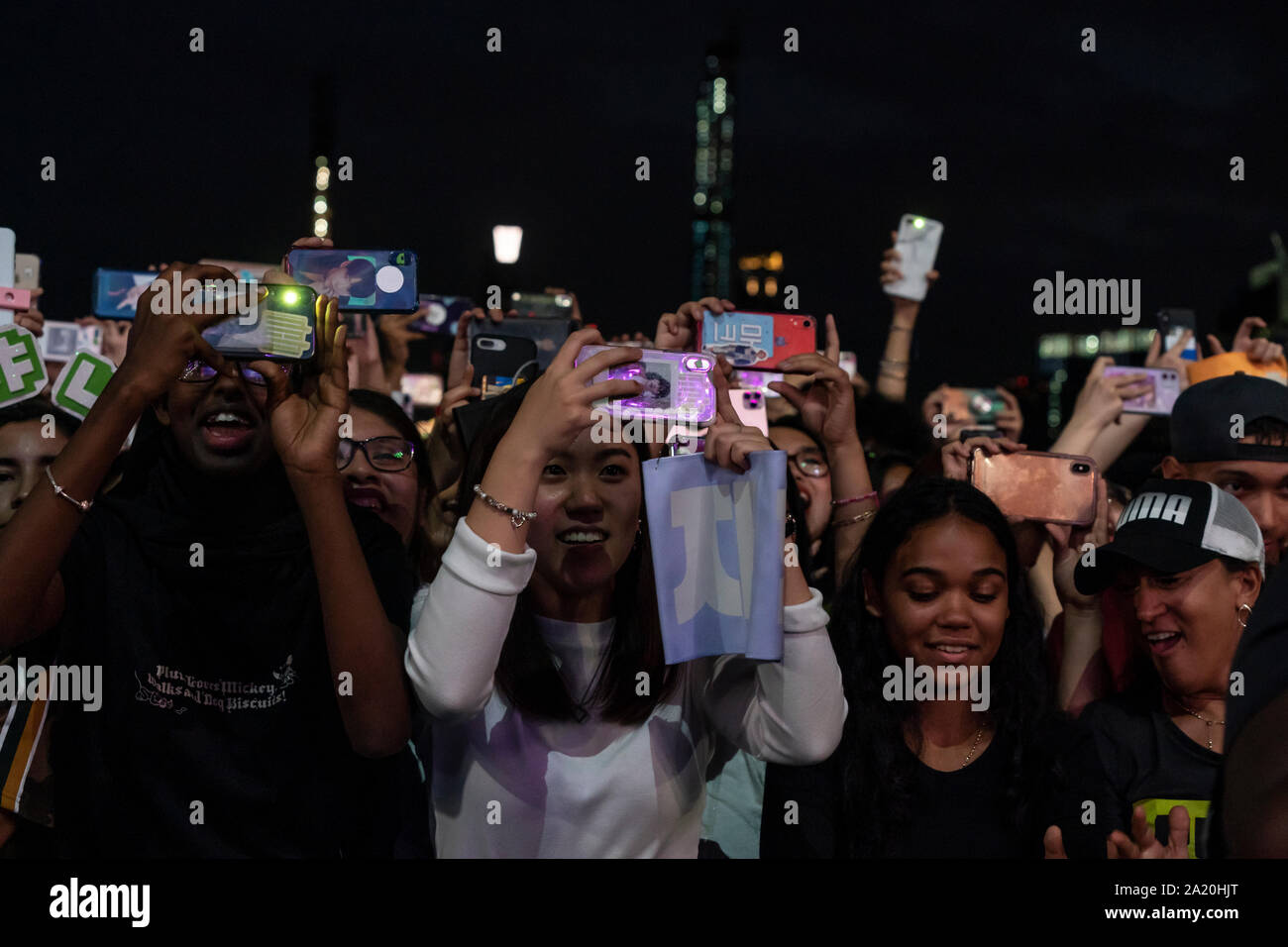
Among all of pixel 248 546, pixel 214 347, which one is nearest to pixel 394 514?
pixel 248 546

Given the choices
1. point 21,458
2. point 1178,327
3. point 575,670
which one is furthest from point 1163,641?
point 1178,327

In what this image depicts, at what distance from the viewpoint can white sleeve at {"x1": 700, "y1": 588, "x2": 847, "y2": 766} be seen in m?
1.98

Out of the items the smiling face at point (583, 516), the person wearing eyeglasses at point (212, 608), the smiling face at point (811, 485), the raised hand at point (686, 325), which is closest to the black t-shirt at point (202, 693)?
the person wearing eyeglasses at point (212, 608)

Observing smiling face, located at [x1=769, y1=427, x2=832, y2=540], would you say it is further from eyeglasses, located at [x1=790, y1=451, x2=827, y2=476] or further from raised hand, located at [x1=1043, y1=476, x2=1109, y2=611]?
raised hand, located at [x1=1043, y1=476, x2=1109, y2=611]

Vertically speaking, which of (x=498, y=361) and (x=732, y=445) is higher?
(x=498, y=361)

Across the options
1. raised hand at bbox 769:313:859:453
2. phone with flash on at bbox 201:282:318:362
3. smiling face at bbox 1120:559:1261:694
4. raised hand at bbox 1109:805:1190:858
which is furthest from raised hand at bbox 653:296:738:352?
raised hand at bbox 1109:805:1190:858

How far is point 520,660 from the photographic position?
2158 mm

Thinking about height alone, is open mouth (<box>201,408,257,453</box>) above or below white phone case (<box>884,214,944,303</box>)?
below

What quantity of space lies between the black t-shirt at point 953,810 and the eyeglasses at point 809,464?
1.67 m

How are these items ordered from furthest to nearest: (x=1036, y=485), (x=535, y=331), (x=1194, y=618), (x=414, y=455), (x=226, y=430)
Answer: (x=535, y=331), (x=414, y=455), (x=1036, y=485), (x=1194, y=618), (x=226, y=430)

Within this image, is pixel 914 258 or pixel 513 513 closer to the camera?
pixel 513 513

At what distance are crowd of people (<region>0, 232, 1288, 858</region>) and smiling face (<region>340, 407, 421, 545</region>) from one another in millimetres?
727

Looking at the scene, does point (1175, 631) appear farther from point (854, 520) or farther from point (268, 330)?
point (268, 330)

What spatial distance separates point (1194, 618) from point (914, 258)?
245 cm
